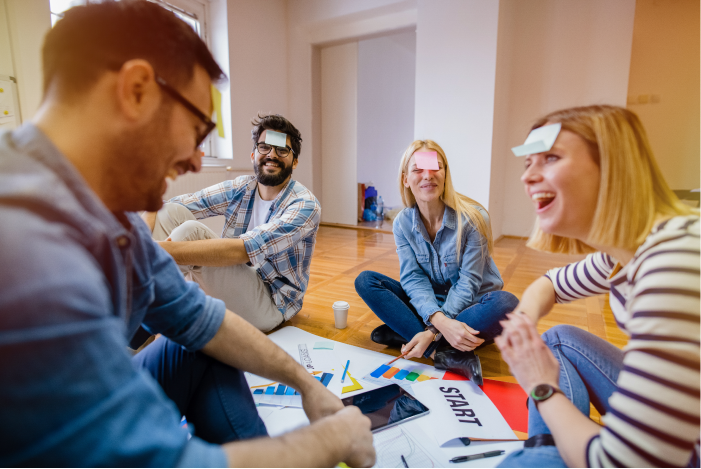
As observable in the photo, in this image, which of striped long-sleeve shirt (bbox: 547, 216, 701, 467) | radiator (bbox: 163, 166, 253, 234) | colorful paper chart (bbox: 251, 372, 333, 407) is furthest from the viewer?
radiator (bbox: 163, 166, 253, 234)

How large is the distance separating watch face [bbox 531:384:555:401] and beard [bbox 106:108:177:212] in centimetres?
75

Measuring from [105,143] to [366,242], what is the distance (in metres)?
3.63

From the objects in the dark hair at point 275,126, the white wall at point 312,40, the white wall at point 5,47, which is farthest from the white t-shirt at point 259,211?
the white wall at point 312,40

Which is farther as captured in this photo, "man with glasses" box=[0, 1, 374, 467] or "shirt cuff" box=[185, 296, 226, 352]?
"shirt cuff" box=[185, 296, 226, 352]

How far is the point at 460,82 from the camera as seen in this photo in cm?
371

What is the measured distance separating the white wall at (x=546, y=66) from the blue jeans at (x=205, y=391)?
3.50m

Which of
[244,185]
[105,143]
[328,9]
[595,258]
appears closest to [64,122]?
[105,143]

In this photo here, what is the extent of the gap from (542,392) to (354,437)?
A: 0.35m

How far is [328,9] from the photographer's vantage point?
4.52m

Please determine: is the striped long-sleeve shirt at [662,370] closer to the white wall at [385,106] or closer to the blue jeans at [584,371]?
the blue jeans at [584,371]

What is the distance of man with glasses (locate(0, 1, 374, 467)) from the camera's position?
0.35 metres

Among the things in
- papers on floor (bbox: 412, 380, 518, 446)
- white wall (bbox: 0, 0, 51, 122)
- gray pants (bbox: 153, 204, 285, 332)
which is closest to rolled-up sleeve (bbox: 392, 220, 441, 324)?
papers on floor (bbox: 412, 380, 518, 446)

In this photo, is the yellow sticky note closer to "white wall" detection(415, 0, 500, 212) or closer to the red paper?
the red paper

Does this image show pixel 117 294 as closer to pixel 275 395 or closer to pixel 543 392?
pixel 543 392
